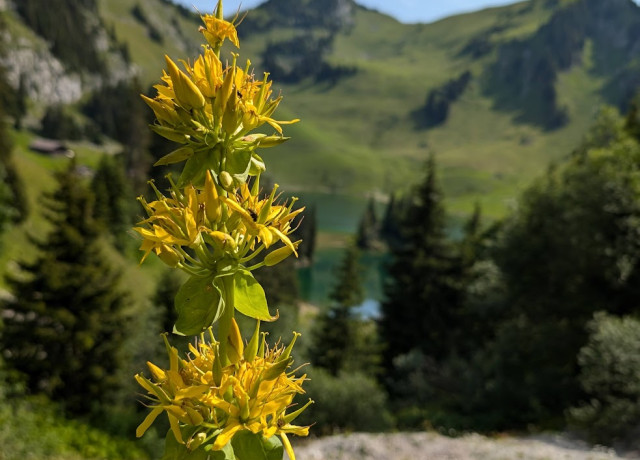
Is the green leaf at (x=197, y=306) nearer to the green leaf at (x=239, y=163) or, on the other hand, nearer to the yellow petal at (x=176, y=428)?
the yellow petal at (x=176, y=428)

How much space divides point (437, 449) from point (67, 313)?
1446 centimetres

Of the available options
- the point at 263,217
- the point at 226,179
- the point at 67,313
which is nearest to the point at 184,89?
the point at 226,179

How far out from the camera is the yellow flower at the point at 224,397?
2242mm

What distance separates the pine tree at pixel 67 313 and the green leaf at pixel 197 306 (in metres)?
18.8

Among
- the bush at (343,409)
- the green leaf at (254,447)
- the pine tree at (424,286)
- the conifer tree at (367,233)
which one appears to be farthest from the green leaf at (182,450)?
the conifer tree at (367,233)

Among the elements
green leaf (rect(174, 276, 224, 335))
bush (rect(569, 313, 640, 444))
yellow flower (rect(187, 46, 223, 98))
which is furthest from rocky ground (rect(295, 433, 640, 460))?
yellow flower (rect(187, 46, 223, 98))

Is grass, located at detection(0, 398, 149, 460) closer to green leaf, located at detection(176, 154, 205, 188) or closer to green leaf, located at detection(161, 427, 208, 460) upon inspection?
green leaf, located at detection(161, 427, 208, 460)

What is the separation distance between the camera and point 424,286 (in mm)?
28000

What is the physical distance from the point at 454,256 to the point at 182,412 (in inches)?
1090

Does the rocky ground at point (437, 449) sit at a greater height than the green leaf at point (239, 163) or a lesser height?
lesser

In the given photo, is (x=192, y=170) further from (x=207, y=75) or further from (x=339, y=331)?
(x=339, y=331)

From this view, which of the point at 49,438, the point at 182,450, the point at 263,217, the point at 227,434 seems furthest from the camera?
the point at 49,438

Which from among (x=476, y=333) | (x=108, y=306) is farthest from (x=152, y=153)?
(x=476, y=333)

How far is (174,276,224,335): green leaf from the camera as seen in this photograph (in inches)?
90.5
